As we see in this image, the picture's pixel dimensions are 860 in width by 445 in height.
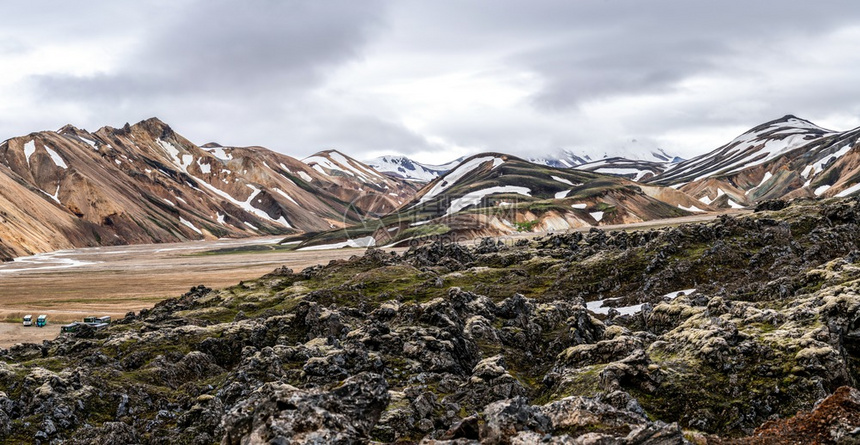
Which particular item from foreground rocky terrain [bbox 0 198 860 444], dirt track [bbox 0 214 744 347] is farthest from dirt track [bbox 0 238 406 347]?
foreground rocky terrain [bbox 0 198 860 444]

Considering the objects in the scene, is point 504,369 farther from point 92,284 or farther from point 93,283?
point 93,283

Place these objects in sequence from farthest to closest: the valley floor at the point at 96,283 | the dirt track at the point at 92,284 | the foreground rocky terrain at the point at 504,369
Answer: the valley floor at the point at 96,283 → the dirt track at the point at 92,284 → the foreground rocky terrain at the point at 504,369

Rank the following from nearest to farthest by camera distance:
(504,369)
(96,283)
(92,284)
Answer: (504,369)
(92,284)
(96,283)

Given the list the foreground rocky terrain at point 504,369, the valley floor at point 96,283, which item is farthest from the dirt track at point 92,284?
the foreground rocky terrain at point 504,369

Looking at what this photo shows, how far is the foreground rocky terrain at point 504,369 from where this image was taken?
17.7m

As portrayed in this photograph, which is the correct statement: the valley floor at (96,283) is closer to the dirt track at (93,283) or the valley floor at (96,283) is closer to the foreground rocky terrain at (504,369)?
the dirt track at (93,283)

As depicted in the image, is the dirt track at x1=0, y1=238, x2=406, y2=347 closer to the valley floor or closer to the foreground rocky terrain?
the valley floor

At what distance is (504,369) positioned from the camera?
103 feet

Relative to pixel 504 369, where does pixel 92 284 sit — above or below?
above

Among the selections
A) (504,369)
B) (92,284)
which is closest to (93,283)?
(92,284)

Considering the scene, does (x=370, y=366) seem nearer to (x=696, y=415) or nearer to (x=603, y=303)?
(x=696, y=415)

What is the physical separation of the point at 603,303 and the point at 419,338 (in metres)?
30.1

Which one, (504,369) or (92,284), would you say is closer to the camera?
(504,369)

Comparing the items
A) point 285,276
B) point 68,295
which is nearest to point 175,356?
point 285,276
